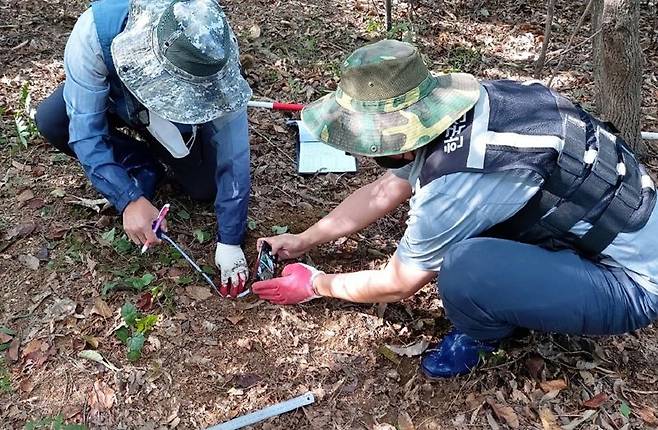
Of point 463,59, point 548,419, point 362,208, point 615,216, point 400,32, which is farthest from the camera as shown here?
point 400,32

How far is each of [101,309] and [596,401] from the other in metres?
1.99

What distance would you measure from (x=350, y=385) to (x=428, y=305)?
0.53 m

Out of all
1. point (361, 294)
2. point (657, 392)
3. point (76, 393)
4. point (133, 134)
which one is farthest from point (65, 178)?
point (657, 392)

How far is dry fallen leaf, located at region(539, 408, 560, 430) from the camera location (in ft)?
7.72

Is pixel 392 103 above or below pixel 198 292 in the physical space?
above

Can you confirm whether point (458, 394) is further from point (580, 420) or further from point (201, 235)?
point (201, 235)

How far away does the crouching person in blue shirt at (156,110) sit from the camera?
227 cm

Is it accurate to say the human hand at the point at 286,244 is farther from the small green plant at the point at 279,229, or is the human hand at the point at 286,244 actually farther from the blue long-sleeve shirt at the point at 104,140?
the small green plant at the point at 279,229

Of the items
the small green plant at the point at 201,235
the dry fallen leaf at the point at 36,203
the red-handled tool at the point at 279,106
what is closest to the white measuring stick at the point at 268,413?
the small green plant at the point at 201,235

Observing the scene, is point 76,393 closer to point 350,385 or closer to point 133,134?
point 350,385

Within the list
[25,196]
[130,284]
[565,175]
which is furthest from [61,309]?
[565,175]

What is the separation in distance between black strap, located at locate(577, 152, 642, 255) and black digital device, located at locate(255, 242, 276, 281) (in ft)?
4.27

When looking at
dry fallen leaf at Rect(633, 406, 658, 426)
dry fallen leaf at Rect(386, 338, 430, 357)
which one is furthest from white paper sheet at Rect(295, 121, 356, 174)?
dry fallen leaf at Rect(633, 406, 658, 426)

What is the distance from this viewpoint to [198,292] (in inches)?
112
